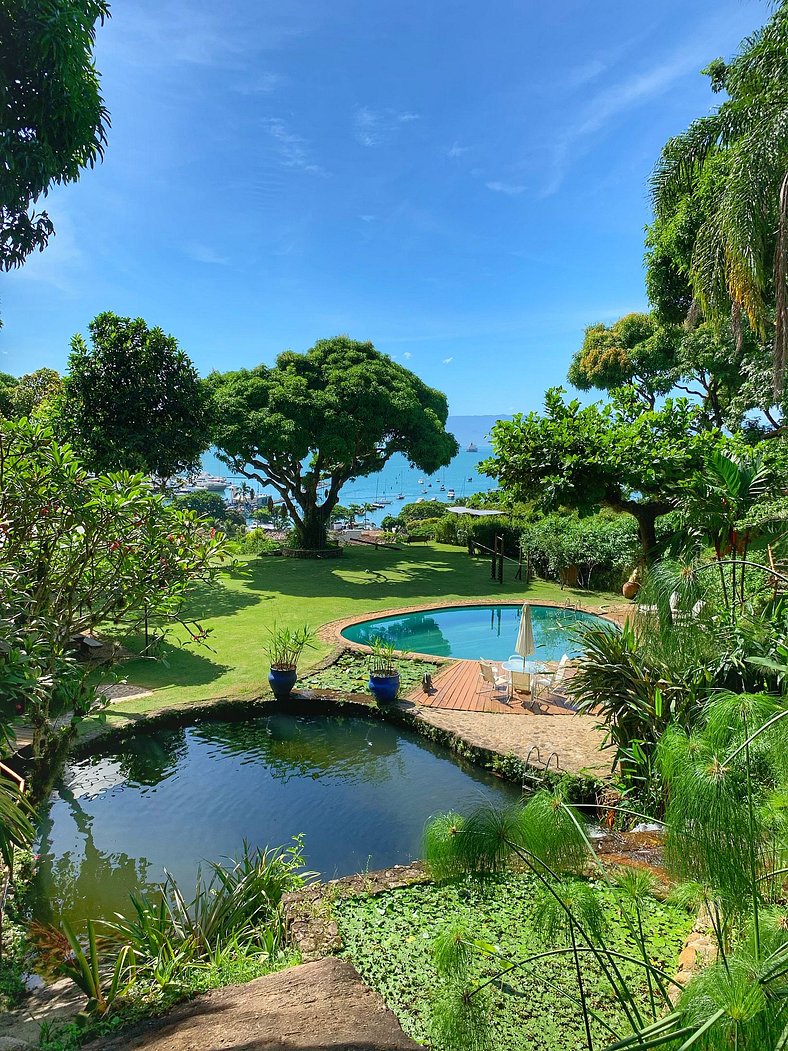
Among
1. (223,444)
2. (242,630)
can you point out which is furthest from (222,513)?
(242,630)

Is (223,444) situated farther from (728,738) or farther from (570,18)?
(728,738)

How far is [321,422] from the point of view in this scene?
75.4 feet

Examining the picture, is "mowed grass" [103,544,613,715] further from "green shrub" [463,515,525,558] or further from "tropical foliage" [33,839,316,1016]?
"tropical foliage" [33,839,316,1016]

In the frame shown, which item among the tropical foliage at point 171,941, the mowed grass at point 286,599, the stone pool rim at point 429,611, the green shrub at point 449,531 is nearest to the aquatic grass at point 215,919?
the tropical foliage at point 171,941

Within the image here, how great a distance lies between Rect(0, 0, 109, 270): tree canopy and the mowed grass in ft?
11.6

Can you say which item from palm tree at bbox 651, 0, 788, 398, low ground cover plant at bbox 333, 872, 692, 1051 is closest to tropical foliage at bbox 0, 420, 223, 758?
low ground cover plant at bbox 333, 872, 692, 1051

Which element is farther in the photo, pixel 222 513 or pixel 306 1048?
pixel 222 513

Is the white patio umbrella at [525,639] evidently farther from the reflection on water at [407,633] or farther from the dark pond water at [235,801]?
the reflection on water at [407,633]

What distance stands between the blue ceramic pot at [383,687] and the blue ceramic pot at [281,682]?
1335 mm

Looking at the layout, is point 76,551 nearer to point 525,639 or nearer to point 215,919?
point 215,919

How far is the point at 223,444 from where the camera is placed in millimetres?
22641

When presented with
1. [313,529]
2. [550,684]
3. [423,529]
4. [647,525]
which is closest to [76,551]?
[550,684]

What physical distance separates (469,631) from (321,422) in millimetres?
10777

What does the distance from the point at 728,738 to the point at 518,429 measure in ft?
23.3
